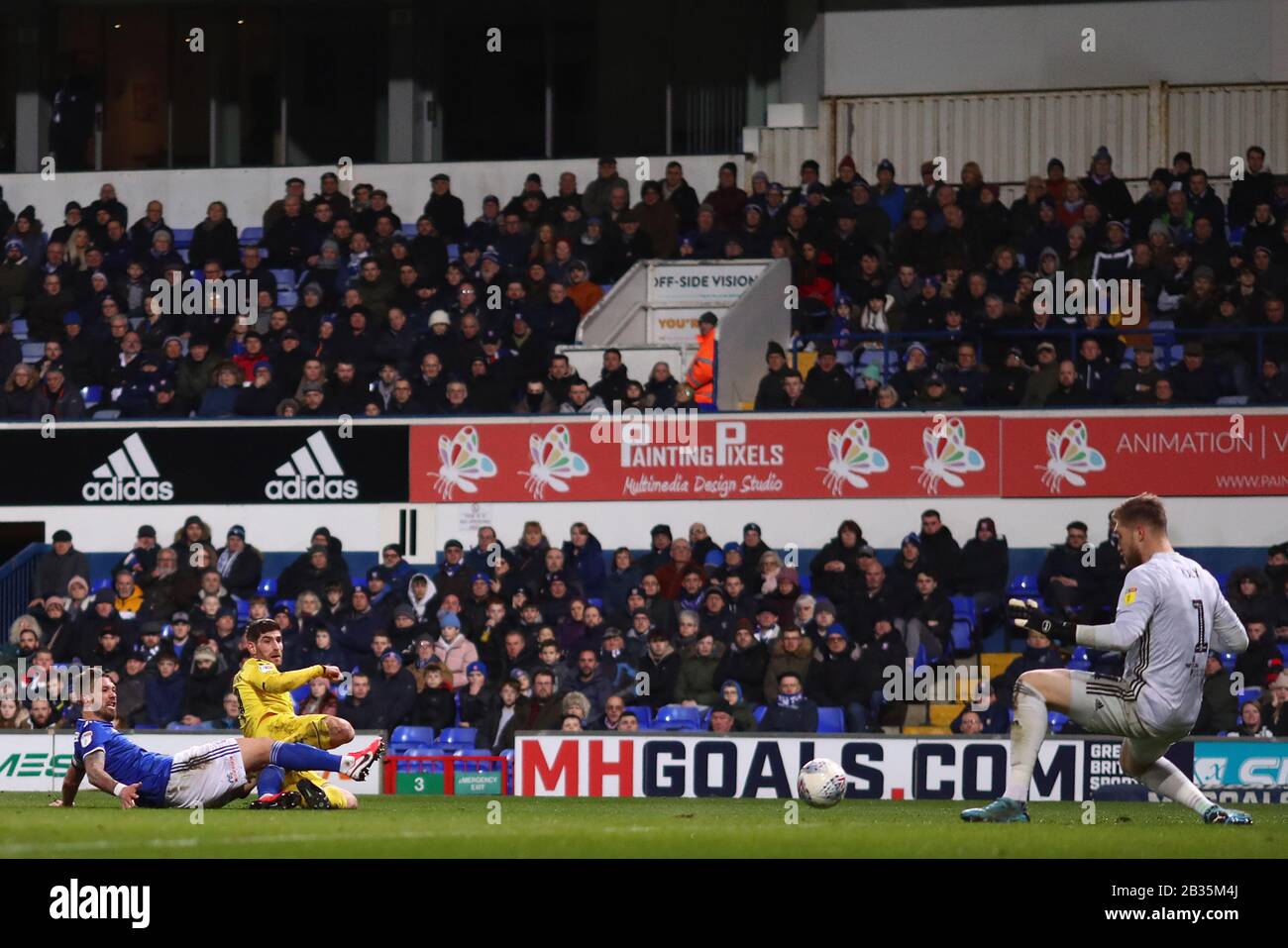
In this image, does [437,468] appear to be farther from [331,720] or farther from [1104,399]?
[331,720]

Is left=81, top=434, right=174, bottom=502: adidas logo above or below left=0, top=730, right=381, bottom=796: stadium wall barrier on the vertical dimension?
above

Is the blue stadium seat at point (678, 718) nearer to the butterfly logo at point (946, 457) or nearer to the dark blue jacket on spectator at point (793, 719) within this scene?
the dark blue jacket on spectator at point (793, 719)

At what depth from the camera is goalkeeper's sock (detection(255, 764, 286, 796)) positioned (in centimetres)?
1411

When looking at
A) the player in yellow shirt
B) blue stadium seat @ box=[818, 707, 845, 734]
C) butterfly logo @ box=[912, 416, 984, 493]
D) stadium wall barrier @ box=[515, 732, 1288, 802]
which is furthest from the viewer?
butterfly logo @ box=[912, 416, 984, 493]

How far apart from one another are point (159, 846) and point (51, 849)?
1.72ft

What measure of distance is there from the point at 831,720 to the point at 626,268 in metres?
8.26

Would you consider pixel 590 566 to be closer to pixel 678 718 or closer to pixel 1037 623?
pixel 678 718

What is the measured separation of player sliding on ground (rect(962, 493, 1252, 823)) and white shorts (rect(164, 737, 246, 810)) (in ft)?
16.8

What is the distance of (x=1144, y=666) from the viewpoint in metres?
11.1

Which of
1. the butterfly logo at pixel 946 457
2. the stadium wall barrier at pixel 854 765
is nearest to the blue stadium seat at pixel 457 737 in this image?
the stadium wall barrier at pixel 854 765

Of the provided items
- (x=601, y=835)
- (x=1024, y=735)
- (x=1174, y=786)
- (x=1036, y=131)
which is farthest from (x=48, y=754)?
(x=1036, y=131)

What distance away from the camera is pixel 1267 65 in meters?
27.7

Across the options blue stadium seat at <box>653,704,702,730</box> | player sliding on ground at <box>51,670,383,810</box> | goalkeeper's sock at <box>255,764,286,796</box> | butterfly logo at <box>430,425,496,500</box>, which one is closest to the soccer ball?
player sliding on ground at <box>51,670,383,810</box>

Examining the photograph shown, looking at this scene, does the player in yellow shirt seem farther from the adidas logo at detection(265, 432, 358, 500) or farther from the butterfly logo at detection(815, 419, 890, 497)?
the butterfly logo at detection(815, 419, 890, 497)
